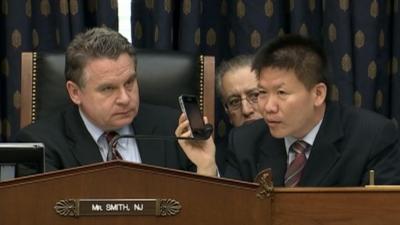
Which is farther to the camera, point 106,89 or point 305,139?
point 106,89

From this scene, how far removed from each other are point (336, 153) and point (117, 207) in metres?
0.92

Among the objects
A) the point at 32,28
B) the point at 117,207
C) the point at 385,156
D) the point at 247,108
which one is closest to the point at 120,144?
the point at 247,108

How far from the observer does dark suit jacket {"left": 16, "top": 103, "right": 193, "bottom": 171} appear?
2488 millimetres

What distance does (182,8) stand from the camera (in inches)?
134

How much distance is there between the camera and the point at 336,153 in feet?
7.35

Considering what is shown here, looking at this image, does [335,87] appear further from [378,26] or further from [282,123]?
[282,123]

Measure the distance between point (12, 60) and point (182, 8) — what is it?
29.1 inches

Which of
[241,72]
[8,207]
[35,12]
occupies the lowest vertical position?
[8,207]

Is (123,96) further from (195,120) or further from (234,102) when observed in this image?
(234,102)

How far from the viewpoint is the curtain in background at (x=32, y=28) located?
3.32m

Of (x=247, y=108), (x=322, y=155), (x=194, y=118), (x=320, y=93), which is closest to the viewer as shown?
(x=194, y=118)

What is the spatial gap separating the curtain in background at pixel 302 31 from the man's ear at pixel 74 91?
0.77 m

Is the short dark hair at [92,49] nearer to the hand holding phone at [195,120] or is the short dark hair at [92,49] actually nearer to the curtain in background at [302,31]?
the hand holding phone at [195,120]

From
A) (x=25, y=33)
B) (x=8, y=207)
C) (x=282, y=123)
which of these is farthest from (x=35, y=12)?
(x=8, y=207)
